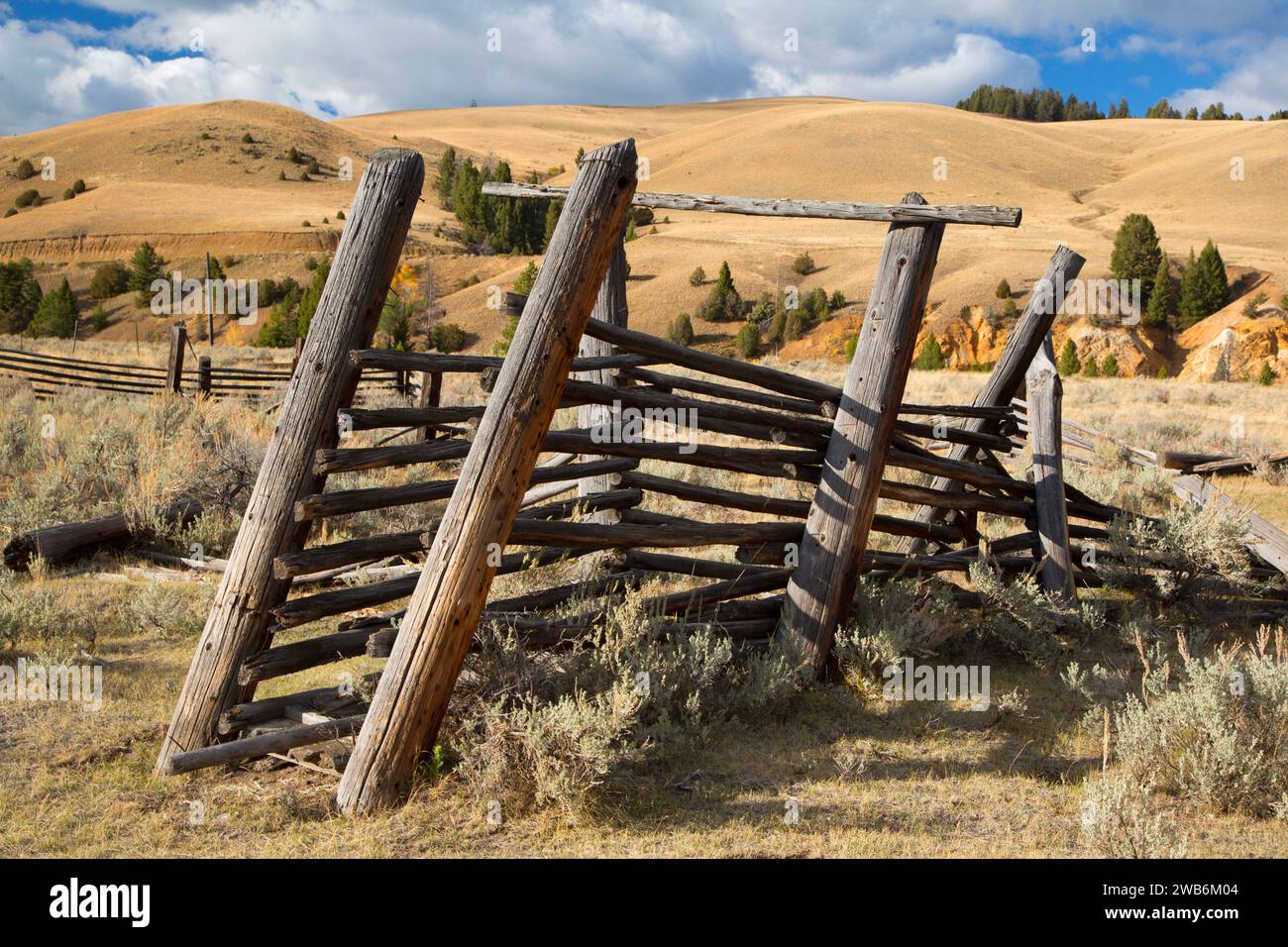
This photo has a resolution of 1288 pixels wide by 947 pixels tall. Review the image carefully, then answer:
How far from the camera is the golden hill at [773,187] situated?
44219 millimetres

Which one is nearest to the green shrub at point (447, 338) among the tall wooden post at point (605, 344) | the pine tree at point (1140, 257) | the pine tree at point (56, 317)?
the pine tree at point (56, 317)

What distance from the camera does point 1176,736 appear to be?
3713 millimetres

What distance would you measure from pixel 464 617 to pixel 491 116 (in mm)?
132872

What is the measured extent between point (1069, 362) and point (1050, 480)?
25.7 metres

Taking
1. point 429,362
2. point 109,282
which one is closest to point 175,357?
point 429,362

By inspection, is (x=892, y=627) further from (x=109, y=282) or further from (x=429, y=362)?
(x=109, y=282)

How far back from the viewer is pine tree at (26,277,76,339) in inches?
1443

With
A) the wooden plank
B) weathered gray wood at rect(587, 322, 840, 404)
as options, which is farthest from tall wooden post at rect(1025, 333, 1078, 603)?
weathered gray wood at rect(587, 322, 840, 404)

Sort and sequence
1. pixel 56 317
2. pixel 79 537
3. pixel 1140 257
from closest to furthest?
pixel 79 537 < pixel 56 317 < pixel 1140 257

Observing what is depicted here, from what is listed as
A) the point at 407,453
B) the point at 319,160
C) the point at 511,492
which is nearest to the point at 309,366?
the point at 407,453

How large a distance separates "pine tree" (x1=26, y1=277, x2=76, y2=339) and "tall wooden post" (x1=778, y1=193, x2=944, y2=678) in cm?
3966

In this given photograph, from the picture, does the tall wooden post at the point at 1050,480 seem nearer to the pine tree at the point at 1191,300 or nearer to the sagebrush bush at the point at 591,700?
the sagebrush bush at the point at 591,700

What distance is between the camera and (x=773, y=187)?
6962cm

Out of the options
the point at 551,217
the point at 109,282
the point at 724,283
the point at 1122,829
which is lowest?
the point at 1122,829
